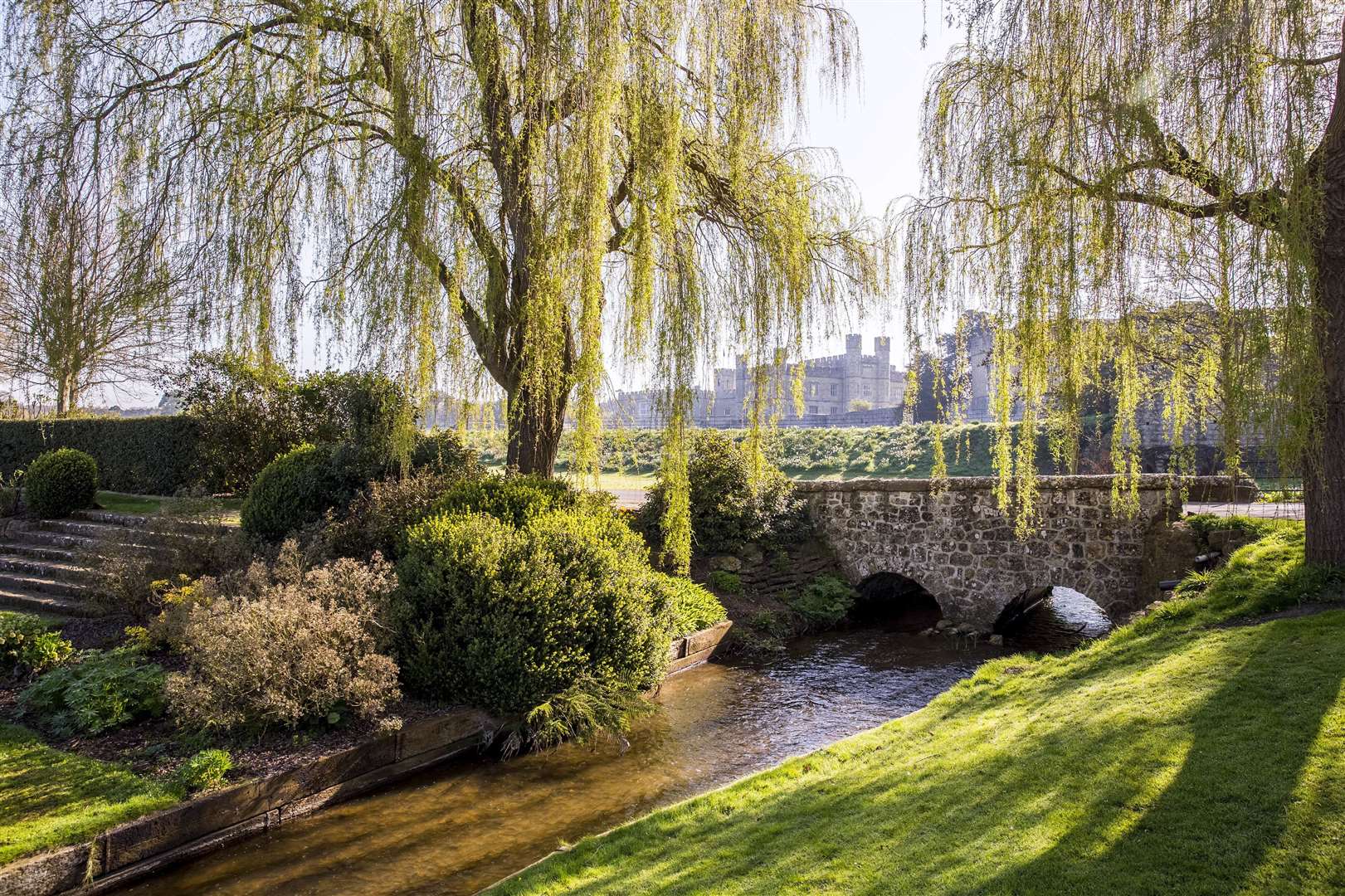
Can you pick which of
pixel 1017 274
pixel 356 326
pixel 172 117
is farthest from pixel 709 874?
pixel 172 117

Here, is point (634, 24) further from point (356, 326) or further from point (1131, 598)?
point (1131, 598)

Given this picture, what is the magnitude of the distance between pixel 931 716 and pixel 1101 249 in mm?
3869

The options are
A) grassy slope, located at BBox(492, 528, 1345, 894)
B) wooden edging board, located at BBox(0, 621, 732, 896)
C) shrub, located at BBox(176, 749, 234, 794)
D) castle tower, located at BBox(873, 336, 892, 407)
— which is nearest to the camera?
grassy slope, located at BBox(492, 528, 1345, 894)

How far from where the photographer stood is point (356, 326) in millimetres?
6766

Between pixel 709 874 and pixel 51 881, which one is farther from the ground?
pixel 709 874

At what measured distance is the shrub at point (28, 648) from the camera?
726cm

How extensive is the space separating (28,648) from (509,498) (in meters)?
4.56

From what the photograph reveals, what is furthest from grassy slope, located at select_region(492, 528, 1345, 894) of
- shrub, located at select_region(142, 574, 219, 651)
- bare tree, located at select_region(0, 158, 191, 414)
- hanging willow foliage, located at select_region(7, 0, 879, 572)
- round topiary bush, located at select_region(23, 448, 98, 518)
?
round topiary bush, located at select_region(23, 448, 98, 518)

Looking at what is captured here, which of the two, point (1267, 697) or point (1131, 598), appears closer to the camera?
point (1267, 697)

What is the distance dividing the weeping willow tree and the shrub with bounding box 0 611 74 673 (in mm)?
8307

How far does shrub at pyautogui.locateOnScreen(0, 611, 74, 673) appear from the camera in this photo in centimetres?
726

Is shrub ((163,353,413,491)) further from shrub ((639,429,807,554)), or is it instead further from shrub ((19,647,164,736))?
shrub ((19,647,164,736))

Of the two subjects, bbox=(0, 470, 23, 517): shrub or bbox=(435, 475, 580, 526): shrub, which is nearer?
bbox=(435, 475, 580, 526): shrub

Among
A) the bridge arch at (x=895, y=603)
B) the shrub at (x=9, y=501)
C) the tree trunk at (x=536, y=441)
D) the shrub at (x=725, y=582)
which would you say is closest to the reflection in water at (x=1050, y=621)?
the bridge arch at (x=895, y=603)
